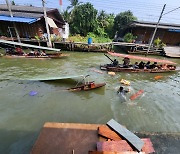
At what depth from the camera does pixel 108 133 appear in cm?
448

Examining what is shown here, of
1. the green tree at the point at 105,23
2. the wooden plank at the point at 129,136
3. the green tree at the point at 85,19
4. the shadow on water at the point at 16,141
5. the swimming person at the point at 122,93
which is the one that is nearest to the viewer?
the wooden plank at the point at 129,136

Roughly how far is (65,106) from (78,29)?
955 inches

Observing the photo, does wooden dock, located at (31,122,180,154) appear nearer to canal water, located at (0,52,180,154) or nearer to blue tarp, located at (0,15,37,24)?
canal water, located at (0,52,180,154)

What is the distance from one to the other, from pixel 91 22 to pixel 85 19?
1322 millimetres

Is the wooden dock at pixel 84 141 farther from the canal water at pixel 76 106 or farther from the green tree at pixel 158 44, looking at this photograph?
the green tree at pixel 158 44

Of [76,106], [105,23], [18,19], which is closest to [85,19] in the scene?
[105,23]

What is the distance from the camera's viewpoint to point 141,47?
23812mm

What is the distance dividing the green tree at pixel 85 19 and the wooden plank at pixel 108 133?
26.9 metres

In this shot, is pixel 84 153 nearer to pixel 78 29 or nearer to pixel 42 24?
pixel 42 24

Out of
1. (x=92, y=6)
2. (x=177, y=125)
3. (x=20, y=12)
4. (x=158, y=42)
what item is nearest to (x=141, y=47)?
(x=158, y=42)

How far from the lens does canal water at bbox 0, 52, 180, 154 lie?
7004 millimetres

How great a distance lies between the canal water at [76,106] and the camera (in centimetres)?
700

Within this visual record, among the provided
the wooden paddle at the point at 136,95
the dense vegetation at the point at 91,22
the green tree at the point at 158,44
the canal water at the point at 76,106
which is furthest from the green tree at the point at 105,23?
the wooden paddle at the point at 136,95

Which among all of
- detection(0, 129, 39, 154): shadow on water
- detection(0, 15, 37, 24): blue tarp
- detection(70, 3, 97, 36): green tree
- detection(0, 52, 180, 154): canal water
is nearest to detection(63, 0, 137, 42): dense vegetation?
detection(70, 3, 97, 36): green tree
